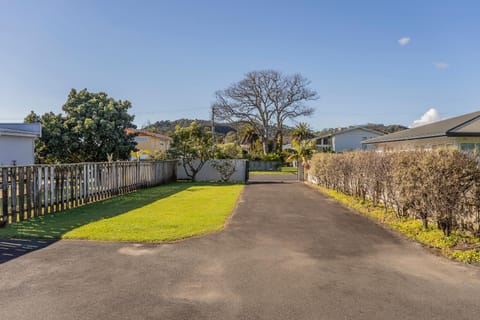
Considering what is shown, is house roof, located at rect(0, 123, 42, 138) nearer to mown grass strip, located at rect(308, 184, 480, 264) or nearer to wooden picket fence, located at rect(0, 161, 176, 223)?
wooden picket fence, located at rect(0, 161, 176, 223)

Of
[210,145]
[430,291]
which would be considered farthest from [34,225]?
[210,145]

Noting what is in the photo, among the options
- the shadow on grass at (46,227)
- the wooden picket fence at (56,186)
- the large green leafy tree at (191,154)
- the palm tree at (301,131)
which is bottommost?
the shadow on grass at (46,227)

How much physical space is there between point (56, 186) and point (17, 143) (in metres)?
11.1

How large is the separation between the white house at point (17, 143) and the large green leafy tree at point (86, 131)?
3.03m

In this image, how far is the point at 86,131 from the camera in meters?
23.8

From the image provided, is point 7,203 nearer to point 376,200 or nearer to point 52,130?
point 376,200

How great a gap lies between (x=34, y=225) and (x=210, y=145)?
2245 centimetres

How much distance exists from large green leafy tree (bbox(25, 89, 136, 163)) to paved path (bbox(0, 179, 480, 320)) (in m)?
19.5

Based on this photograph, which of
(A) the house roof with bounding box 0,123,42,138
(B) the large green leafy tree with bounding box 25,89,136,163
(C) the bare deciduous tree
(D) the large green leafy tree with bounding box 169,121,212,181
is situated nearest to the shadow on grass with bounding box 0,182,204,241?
(A) the house roof with bounding box 0,123,42,138

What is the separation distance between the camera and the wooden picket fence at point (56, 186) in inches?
328

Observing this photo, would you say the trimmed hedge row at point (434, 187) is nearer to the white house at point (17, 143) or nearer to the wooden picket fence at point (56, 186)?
the wooden picket fence at point (56, 186)

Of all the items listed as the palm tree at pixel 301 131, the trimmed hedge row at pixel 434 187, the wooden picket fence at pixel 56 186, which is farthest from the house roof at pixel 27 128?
the palm tree at pixel 301 131

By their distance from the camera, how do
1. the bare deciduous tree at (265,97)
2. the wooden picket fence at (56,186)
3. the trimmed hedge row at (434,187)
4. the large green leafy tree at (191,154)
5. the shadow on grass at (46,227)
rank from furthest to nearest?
the bare deciduous tree at (265,97) < the large green leafy tree at (191,154) < the wooden picket fence at (56,186) < the trimmed hedge row at (434,187) < the shadow on grass at (46,227)

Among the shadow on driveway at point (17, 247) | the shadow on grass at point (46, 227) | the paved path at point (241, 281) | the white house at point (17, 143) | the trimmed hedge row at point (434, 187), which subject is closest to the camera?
the paved path at point (241, 281)
